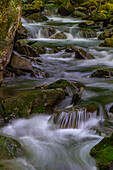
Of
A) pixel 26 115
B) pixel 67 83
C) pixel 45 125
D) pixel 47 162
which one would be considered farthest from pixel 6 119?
pixel 67 83

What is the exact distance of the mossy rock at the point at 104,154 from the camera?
3243 mm

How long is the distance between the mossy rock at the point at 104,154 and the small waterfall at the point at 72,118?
1255mm

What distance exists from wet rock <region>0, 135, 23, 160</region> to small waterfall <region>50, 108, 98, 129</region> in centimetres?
144

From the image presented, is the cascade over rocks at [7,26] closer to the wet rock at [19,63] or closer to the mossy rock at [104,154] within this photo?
the wet rock at [19,63]

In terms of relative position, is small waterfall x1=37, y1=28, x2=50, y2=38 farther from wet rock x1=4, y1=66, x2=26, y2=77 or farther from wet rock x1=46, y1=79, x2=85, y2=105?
wet rock x1=46, y1=79, x2=85, y2=105

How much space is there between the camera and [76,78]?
957 cm

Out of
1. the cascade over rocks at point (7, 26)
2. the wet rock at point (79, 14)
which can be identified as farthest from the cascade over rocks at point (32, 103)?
the wet rock at point (79, 14)

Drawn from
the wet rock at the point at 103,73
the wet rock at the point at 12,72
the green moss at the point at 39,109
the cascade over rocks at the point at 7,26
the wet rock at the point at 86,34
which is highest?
the cascade over rocks at the point at 7,26

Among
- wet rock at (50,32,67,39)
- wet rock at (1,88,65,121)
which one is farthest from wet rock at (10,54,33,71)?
wet rock at (50,32,67,39)

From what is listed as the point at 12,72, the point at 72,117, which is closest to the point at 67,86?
the point at 72,117

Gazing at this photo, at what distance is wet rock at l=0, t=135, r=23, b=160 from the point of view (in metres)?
3.67

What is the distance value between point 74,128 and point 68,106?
1062mm

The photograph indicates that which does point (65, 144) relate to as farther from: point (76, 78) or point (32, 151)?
point (76, 78)

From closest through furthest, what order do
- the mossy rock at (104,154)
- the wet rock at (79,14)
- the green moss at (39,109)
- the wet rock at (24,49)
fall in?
the mossy rock at (104,154)
the green moss at (39,109)
the wet rock at (24,49)
the wet rock at (79,14)
